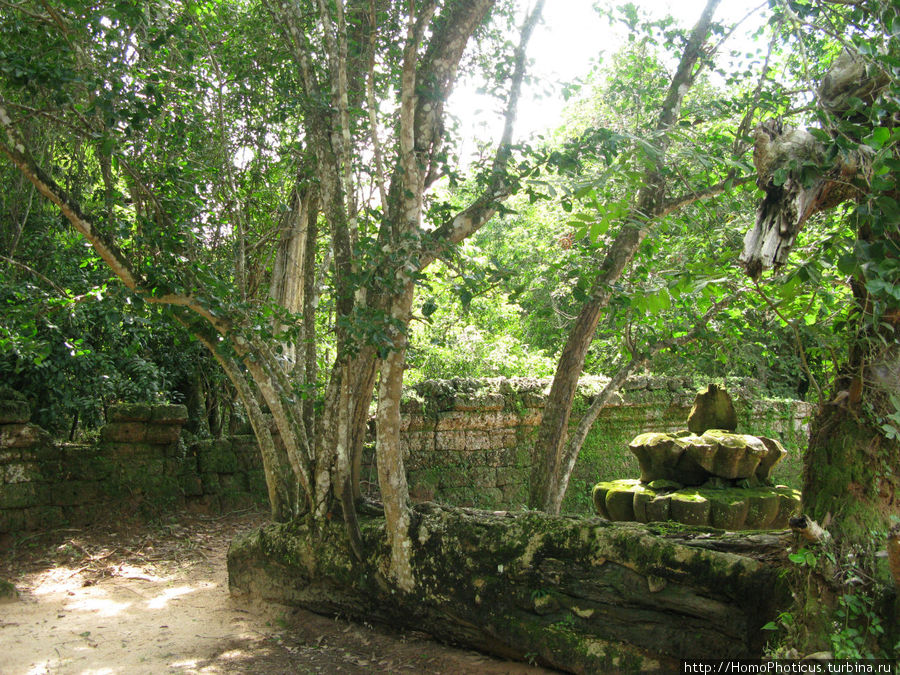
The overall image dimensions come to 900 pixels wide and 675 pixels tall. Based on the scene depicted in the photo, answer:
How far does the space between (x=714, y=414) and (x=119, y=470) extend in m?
6.62

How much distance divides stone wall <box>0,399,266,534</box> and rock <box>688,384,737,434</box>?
554 cm

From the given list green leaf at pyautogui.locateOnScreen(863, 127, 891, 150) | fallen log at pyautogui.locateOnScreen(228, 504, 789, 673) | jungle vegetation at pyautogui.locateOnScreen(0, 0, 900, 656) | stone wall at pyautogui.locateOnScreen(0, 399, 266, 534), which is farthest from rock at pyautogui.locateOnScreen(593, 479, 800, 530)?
stone wall at pyautogui.locateOnScreen(0, 399, 266, 534)

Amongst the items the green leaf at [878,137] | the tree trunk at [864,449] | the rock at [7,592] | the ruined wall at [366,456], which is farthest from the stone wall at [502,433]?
the green leaf at [878,137]

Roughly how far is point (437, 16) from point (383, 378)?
2.87 m

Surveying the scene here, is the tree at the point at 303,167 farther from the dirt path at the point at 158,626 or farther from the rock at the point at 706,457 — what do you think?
the rock at the point at 706,457

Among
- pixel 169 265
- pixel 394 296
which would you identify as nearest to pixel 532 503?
pixel 394 296

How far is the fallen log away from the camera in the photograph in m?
3.50

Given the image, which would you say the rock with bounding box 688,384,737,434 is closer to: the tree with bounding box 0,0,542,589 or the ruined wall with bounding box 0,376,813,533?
the ruined wall with bounding box 0,376,813,533

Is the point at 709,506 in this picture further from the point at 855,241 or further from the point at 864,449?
the point at 855,241

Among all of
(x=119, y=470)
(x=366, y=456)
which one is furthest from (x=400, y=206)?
(x=119, y=470)

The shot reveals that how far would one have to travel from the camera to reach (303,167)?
21.1ft

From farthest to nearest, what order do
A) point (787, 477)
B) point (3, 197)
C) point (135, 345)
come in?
point (787, 477) → point (3, 197) → point (135, 345)

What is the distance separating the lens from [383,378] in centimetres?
450

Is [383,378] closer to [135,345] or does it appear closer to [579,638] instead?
[579,638]
